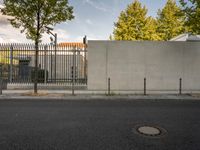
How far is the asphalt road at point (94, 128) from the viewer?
206 inches

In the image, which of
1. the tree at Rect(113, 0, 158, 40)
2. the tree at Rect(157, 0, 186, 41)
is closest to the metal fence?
the tree at Rect(113, 0, 158, 40)

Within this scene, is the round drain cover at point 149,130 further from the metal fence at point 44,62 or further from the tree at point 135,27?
the tree at point 135,27

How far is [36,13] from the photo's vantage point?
557 inches

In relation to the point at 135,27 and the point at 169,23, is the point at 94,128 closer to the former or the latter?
the point at 135,27

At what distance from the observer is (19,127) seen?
21.9 feet

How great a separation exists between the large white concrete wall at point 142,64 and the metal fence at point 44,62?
1.22 m

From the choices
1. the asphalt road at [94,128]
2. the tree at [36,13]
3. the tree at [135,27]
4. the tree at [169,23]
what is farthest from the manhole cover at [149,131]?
the tree at [169,23]

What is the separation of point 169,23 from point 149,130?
110ft

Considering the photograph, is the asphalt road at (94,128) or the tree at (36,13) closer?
the asphalt road at (94,128)

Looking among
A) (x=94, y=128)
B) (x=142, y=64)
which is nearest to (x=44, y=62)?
(x=142, y=64)

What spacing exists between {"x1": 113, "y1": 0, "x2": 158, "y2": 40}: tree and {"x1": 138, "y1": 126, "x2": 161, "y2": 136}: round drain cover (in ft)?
91.0

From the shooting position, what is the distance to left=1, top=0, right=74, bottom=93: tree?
1377 cm

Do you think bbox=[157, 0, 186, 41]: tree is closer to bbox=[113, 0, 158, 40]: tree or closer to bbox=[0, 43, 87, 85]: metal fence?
bbox=[113, 0, 158, 40]: tree

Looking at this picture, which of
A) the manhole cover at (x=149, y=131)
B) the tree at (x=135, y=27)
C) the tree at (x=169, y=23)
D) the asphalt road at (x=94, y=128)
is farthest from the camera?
the tree at (x=169, y=23)
